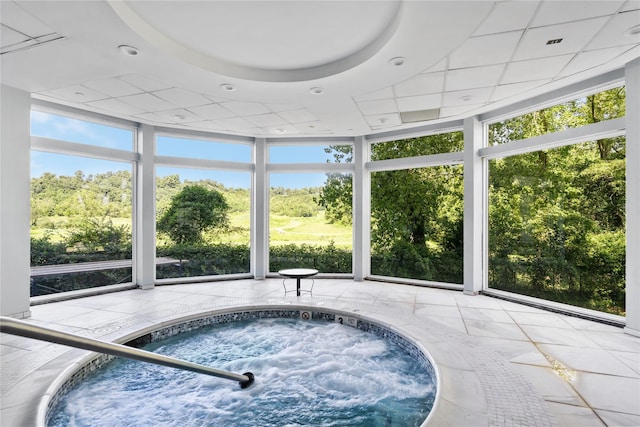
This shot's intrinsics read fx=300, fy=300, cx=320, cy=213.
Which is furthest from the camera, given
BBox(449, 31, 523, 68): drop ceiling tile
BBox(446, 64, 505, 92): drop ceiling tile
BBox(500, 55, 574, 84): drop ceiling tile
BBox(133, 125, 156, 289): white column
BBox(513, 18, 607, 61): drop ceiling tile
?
BBox(133, 125, 156, 289): white column

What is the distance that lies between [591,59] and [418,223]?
3434 mm

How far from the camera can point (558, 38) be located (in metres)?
2.63

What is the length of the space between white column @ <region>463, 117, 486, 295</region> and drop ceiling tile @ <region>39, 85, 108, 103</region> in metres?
5.48

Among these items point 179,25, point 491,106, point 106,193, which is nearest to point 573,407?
point 491,106

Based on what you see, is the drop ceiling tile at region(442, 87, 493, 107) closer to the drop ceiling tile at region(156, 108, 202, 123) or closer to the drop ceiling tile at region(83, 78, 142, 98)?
the drop ceiling tile at region(156, 108, 202, 123)

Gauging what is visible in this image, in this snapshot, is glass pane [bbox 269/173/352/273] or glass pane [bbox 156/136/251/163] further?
glass pane [bbox 269/173/352/273]

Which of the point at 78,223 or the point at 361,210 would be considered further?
the point at 361,210

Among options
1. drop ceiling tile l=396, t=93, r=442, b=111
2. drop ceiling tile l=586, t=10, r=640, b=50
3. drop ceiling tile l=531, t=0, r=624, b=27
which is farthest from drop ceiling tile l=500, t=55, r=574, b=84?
drop ceiling tile l=396, t=93, r=442, b=111

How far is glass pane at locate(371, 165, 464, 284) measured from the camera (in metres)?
5.49

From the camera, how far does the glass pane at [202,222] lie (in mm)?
5852

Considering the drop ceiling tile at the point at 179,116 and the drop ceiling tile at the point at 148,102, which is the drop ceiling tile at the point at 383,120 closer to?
the drop ceiling tile at the point at 179,116

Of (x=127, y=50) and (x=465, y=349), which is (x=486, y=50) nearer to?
(x=465, y=349)

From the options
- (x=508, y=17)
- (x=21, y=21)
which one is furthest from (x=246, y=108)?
(x=508, y=17)

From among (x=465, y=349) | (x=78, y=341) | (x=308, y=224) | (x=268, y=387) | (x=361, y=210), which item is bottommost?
(x=268, y=387)
